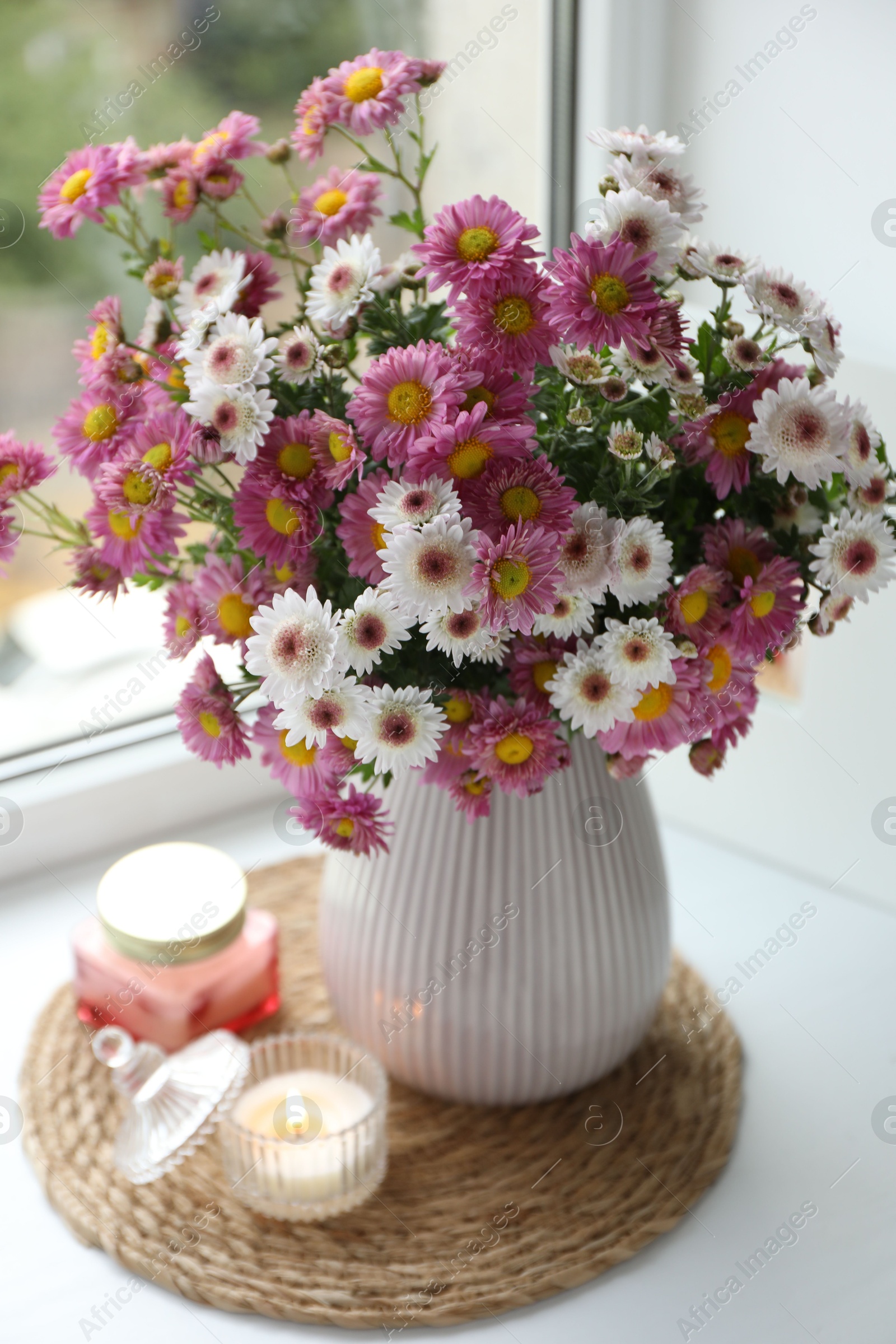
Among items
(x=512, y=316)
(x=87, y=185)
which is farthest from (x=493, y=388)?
(x=87, y=185)

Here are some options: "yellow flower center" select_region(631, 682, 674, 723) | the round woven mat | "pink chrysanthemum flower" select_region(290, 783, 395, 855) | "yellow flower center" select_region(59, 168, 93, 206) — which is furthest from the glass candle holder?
"yellow flower center" select_region(59, 168, 93, 206)

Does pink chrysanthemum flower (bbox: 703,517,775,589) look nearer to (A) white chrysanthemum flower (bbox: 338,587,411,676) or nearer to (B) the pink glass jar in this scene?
(A) white chrysanthemum flower (bbox: 338,587,411,676)

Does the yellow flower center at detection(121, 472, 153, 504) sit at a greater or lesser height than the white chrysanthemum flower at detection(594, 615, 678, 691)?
lesser

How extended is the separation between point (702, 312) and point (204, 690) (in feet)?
1.81

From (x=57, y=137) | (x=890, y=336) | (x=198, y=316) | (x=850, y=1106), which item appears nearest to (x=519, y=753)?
(x=198, y=316)

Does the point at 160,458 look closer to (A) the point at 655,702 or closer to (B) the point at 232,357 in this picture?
(B) the point at 232,357

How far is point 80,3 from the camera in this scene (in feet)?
3.18

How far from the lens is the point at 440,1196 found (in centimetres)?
77

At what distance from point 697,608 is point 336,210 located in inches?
10.7

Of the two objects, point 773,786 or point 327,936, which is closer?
point 327,936

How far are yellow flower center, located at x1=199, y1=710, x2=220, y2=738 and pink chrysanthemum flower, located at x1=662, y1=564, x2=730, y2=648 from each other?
0.71ft

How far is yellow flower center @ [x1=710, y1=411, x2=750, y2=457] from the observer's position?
2.03 feet

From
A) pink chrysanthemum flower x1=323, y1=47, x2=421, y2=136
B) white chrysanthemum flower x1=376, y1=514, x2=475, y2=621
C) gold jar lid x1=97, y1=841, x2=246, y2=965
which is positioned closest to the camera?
white chrysanthemum flower x1=376, y1=514, x2=475, y2=621

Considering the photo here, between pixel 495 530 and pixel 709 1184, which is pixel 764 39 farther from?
pixel 709 1184
